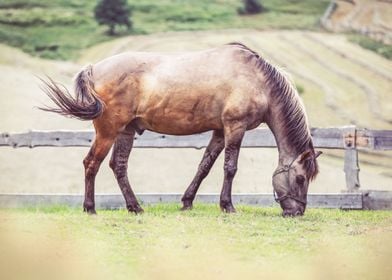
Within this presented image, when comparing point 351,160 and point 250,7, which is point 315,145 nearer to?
point 351,160

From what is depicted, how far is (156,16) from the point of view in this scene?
802 centimetres

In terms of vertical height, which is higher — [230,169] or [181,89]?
[181,89]

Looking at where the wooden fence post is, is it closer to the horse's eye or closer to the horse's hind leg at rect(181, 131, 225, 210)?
the horse's eye

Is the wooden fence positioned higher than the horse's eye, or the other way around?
the horse's eye

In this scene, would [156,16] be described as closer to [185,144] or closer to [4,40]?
[4,40]

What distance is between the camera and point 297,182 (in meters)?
5.65

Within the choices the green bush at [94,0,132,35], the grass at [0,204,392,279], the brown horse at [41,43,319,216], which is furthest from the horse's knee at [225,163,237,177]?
the green bush at [94,0,132,35]

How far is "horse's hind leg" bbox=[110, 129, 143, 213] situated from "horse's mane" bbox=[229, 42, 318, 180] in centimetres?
94

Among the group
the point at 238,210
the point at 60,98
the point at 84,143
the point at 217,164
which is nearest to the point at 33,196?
the point at 84,143

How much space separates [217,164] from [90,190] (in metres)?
2.58

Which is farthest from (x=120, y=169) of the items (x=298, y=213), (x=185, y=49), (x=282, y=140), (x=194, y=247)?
(x=185, y=49)

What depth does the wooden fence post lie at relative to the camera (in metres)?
6.32

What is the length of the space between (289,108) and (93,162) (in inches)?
51.1

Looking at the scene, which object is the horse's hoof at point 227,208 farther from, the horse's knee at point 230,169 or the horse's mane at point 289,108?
the horse's mane at point 289,108
